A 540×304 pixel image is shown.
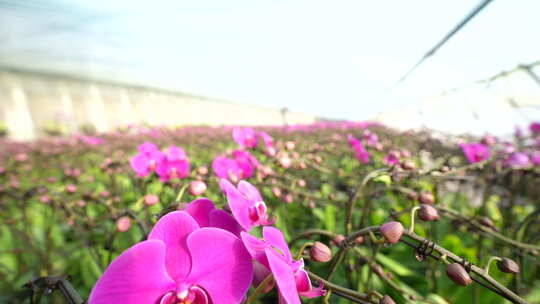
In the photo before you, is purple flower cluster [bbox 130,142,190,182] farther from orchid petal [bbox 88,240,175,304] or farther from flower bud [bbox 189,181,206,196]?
orchid petal [bbox 88,240,175,304]

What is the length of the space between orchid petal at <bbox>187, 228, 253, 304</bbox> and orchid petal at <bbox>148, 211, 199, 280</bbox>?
1 cm

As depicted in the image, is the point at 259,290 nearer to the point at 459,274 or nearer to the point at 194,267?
the point at 194,267

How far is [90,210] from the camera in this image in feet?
4.67

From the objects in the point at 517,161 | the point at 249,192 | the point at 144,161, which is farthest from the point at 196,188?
the point at 517,161

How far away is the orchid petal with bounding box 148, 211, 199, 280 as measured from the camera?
239 mm

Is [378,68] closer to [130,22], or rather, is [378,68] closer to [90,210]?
[90,210]

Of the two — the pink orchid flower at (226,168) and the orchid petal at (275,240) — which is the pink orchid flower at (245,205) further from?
the pink orchid flower at (226,168)

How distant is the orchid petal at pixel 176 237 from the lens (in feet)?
0.79

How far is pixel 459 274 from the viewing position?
0.90 ft

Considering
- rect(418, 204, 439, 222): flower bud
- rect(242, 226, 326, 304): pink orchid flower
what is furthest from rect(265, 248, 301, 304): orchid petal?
rect(418, 204, 439, 222): flower bud

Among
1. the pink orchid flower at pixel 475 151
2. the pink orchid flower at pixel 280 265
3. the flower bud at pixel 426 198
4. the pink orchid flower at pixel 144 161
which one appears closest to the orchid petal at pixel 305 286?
the pink orchid flower at pixel 280 265

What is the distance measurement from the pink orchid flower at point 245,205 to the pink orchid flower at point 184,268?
0.13 feet

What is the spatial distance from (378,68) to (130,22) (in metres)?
6.20

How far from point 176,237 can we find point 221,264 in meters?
0.04
